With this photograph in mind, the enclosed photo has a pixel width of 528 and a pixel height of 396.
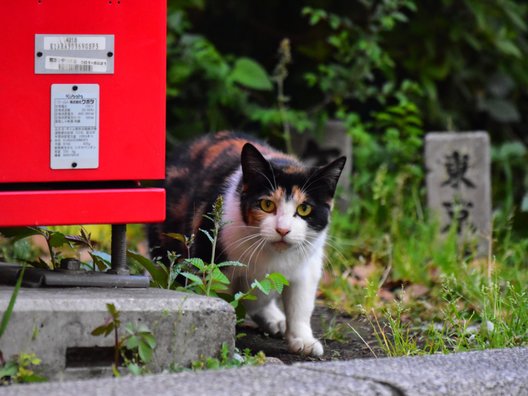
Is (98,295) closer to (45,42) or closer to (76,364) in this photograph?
(76,364)

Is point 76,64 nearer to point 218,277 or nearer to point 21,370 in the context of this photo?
point 218,277

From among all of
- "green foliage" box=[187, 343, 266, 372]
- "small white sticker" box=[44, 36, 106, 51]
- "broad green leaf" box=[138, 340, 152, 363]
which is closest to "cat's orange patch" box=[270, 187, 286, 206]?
Answer: "green foliage" box=[187, 343, 266, 372]

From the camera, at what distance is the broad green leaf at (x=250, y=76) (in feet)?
18.5

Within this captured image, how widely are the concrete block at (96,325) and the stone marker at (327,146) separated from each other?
11.3 feet

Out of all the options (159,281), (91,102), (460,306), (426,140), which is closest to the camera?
(91,102)

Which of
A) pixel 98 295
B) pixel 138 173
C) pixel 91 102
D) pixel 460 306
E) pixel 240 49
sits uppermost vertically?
pixel 240 49

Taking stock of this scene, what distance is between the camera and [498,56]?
22.1 ft

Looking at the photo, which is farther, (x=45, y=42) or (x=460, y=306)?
(x=460, y=306)

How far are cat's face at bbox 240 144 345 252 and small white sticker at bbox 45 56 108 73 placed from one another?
30.8 inches

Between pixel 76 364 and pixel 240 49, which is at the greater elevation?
pixel 240 49

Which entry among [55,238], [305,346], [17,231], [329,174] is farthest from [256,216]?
[17,231]

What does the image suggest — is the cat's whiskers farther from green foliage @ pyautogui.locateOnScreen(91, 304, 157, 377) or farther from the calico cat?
green foliage @ pyautogui.locateOnScreen(91, 304, 157, 377)

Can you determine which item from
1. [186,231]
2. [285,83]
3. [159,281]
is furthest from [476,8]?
[159,281]

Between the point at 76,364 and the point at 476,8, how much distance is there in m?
4.33
